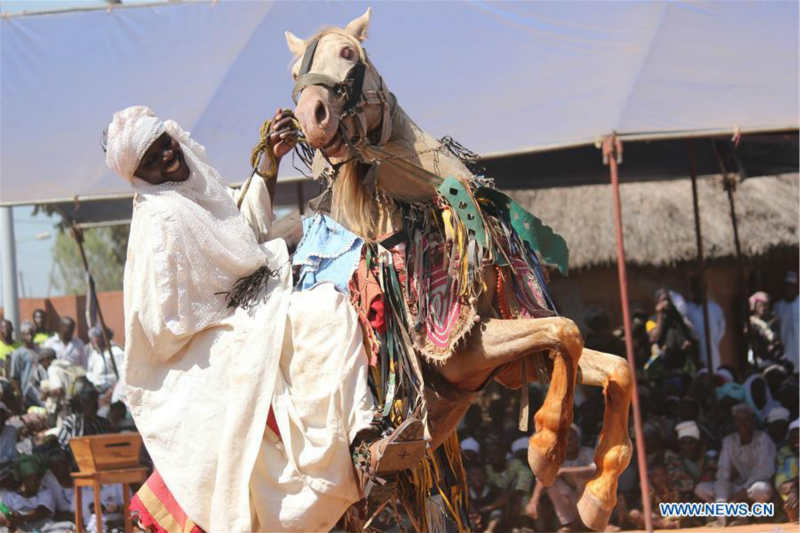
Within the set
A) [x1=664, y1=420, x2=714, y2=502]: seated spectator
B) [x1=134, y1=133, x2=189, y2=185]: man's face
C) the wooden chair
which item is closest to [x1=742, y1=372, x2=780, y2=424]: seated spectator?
[x1=664, y1=420, x2=714, y2=502]: seated spectator

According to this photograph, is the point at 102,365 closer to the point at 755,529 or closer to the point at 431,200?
the point at 755,529

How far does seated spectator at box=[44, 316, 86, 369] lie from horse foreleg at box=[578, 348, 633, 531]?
729cm

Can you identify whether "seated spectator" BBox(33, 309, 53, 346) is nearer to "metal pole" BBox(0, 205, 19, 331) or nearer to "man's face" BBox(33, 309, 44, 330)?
"man's face" BBox(33, 309, 44, 330)

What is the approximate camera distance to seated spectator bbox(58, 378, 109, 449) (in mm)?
10448

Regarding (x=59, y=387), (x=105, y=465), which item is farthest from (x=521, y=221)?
(x=59, y=387)

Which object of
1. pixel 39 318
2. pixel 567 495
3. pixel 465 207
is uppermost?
pixel 465 207

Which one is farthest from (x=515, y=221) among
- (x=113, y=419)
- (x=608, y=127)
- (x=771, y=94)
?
(x=113, y=419)

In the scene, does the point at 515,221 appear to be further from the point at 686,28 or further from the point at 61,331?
the point at 61,331

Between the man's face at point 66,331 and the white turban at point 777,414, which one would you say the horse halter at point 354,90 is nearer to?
the white turban at point 777,414

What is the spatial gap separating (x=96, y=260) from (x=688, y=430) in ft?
72.5

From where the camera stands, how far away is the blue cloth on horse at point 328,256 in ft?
18.0

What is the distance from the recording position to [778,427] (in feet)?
31.6

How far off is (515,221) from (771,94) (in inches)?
162

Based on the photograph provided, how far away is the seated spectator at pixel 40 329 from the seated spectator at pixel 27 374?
1.04m
